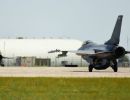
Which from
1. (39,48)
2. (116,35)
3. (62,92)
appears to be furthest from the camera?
(39,48)

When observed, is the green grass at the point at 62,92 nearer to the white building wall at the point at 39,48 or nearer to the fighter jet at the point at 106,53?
the fighter jet at the point at 106,53

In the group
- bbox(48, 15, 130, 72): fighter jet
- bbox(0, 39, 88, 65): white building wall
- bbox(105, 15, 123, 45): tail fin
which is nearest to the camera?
bbox(48, 15, 130, 72): fighter jet

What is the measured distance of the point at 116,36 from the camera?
210ft

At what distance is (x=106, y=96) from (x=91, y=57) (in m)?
43.4

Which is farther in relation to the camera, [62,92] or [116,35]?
[116,35]

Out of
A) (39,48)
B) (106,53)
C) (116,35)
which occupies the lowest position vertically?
(39,48)

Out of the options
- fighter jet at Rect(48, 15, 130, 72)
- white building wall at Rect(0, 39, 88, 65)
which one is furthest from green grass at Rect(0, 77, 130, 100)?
white building wall at Rect(0, 39, 88, 65)

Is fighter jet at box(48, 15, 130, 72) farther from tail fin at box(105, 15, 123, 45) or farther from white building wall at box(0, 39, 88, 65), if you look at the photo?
white building wall at box(0, 39, 88, 65)

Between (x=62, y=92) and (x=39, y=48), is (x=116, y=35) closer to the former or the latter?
(x=62, y=92)

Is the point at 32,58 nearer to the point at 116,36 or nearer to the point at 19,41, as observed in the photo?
the point at 19,41

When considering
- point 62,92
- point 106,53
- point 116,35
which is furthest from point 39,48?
point 62,92

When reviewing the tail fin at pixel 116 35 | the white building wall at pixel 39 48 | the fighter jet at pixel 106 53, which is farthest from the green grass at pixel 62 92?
the white building wall at pixel 39 48

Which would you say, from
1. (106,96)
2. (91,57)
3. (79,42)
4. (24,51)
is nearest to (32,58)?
(24,51)

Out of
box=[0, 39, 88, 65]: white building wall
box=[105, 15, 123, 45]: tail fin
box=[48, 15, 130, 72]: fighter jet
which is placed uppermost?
box=[105, 15, 123, 45]: tail fin
